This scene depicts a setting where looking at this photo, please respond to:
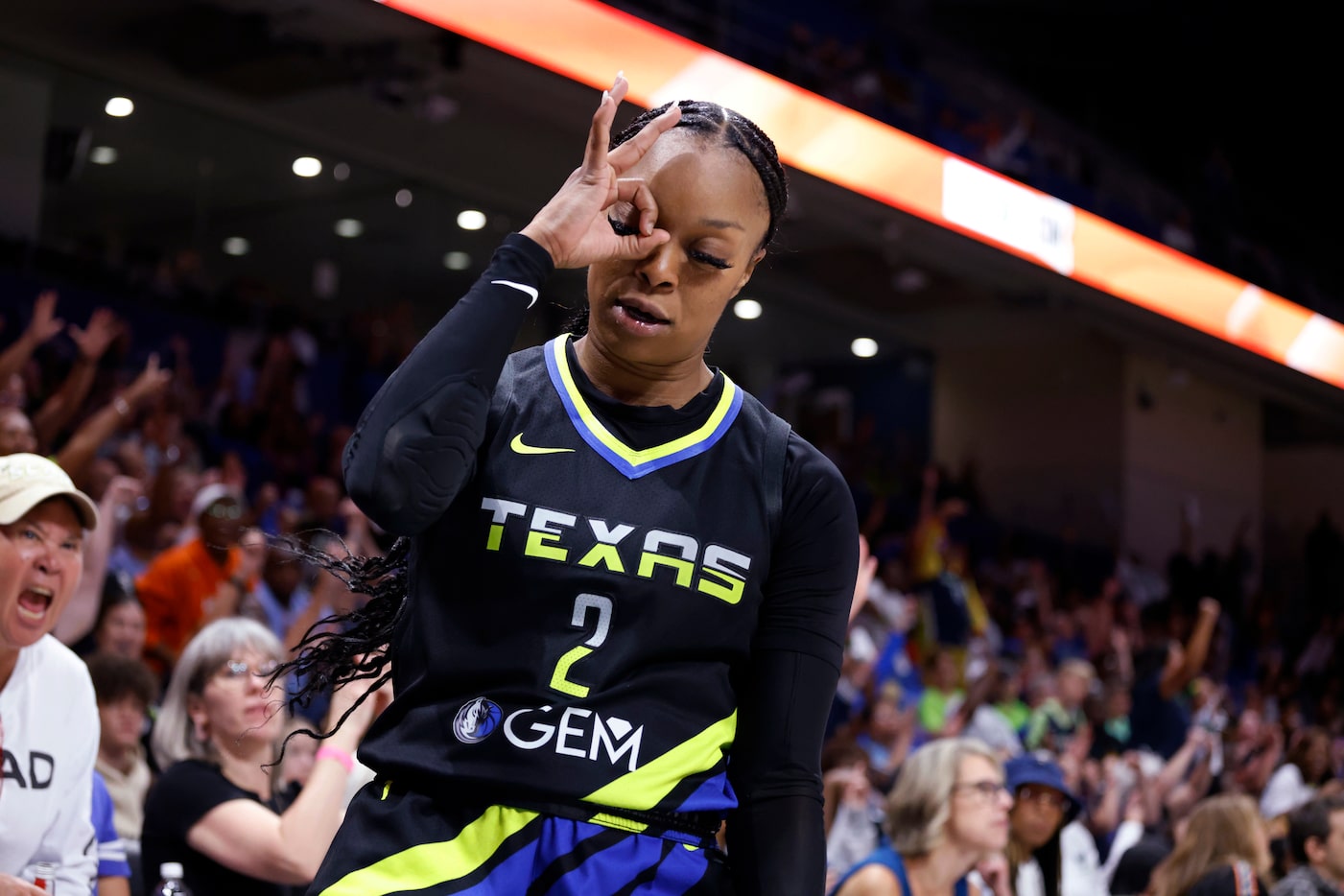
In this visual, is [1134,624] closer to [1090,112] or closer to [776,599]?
[1090,112]

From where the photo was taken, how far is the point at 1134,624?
36.1ft

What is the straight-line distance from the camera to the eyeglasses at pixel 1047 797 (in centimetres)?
439

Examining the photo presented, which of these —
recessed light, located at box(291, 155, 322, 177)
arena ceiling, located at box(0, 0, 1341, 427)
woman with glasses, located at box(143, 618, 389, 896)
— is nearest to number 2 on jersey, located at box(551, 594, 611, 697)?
woman with glasses, located at box(143, 618, 389, 896)

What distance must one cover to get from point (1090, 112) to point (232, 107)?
824cm

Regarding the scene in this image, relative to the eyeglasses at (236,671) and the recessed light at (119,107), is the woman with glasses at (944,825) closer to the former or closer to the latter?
the eyeglasses at (236,671)

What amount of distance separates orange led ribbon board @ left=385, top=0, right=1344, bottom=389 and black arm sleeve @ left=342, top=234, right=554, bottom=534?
4.95m

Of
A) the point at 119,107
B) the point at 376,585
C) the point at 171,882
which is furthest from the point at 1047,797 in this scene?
the point at 119,107

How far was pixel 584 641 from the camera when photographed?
1.36 meters

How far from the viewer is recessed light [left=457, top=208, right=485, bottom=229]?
35.5ft

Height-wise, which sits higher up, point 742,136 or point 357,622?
point 742,136

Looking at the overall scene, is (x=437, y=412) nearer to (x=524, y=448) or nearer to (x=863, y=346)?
(x=524, y=448)

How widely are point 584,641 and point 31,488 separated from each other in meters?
1.51

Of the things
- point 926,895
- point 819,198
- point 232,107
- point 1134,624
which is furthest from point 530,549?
point 1134,624

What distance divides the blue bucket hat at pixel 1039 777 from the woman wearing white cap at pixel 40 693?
8.86 ft
